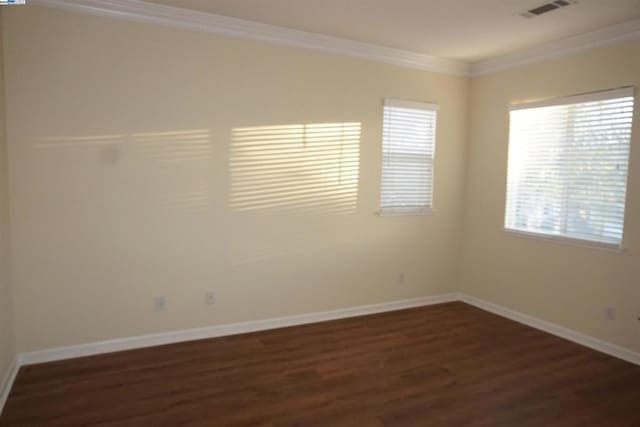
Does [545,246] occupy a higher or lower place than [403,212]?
lower

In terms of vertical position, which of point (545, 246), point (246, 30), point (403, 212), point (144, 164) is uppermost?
point (246, 30)

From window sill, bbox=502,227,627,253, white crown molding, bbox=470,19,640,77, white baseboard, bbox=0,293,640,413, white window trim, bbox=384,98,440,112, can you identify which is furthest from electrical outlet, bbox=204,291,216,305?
white crown molding, bbox=470,19,640,77

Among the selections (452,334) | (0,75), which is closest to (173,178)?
(0,75)

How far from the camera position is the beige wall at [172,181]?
305cm

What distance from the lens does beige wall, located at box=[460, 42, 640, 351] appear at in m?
3.46

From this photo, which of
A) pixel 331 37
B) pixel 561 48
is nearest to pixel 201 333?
pixel 331 37

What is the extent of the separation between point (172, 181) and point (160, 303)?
1030 millimetres

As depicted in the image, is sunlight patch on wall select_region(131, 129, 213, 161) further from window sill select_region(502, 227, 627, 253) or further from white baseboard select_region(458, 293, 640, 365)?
white baseboard select_region(458, 293, 640, 365)

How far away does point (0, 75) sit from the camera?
2812 millimetres

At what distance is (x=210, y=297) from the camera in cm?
370

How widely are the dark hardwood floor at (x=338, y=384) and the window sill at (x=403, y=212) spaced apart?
4.15ft

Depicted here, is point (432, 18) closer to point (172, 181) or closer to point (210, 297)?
point (172, 181)

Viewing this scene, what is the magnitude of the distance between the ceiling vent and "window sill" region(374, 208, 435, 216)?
2131mm

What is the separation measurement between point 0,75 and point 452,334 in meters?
4.16
